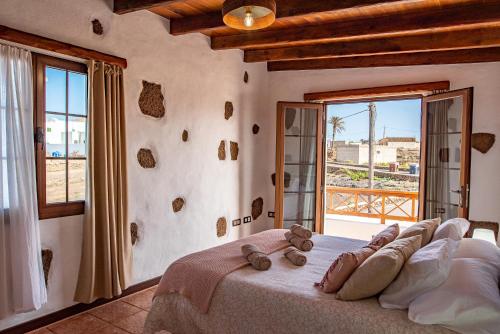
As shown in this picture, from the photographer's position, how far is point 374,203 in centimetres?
784

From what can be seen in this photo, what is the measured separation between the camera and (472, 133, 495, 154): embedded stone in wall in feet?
13.0

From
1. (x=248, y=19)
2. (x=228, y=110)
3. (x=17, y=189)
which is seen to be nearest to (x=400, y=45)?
(x=228, y=110)

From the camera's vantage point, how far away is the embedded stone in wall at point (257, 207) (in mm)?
5234

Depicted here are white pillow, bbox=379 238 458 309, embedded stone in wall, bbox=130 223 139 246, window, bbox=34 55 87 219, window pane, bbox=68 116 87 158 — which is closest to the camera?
white pillow, bbox=379 238 458 309

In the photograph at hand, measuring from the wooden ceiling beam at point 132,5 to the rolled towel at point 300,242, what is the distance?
215 cm

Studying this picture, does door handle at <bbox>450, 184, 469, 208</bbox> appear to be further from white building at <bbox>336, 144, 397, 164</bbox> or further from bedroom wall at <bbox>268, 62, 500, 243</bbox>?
white building at <bbox>336, 144, 397, 164</bbox>

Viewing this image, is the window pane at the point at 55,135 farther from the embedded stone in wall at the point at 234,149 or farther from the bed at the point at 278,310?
the embedded stone in wall at the point at 234,149

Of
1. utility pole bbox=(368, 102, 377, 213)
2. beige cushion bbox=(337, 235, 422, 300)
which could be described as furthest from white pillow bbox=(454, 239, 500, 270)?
utility pole bbox=(368, 102, 377, 213)

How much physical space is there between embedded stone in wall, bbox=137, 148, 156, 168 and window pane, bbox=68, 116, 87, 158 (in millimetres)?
572

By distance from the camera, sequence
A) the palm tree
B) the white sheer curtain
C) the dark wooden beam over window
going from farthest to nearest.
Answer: the palm tree → the dark wooden beam over window → the white sheer curtain

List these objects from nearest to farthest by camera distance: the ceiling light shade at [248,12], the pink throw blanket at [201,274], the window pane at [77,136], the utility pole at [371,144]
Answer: the ceiling light shade at [248,12] → the pink throw blanket at [201,274] → the window pane at [77,136] → the utility pole at [371,144]

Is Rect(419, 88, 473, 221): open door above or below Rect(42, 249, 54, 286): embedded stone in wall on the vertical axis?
above

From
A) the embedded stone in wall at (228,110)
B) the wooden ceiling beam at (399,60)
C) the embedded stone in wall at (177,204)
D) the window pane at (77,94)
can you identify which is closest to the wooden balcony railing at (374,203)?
the wooden ceiling beam at (399,60)

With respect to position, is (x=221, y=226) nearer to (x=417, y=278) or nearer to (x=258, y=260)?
(x=258, y=260)
